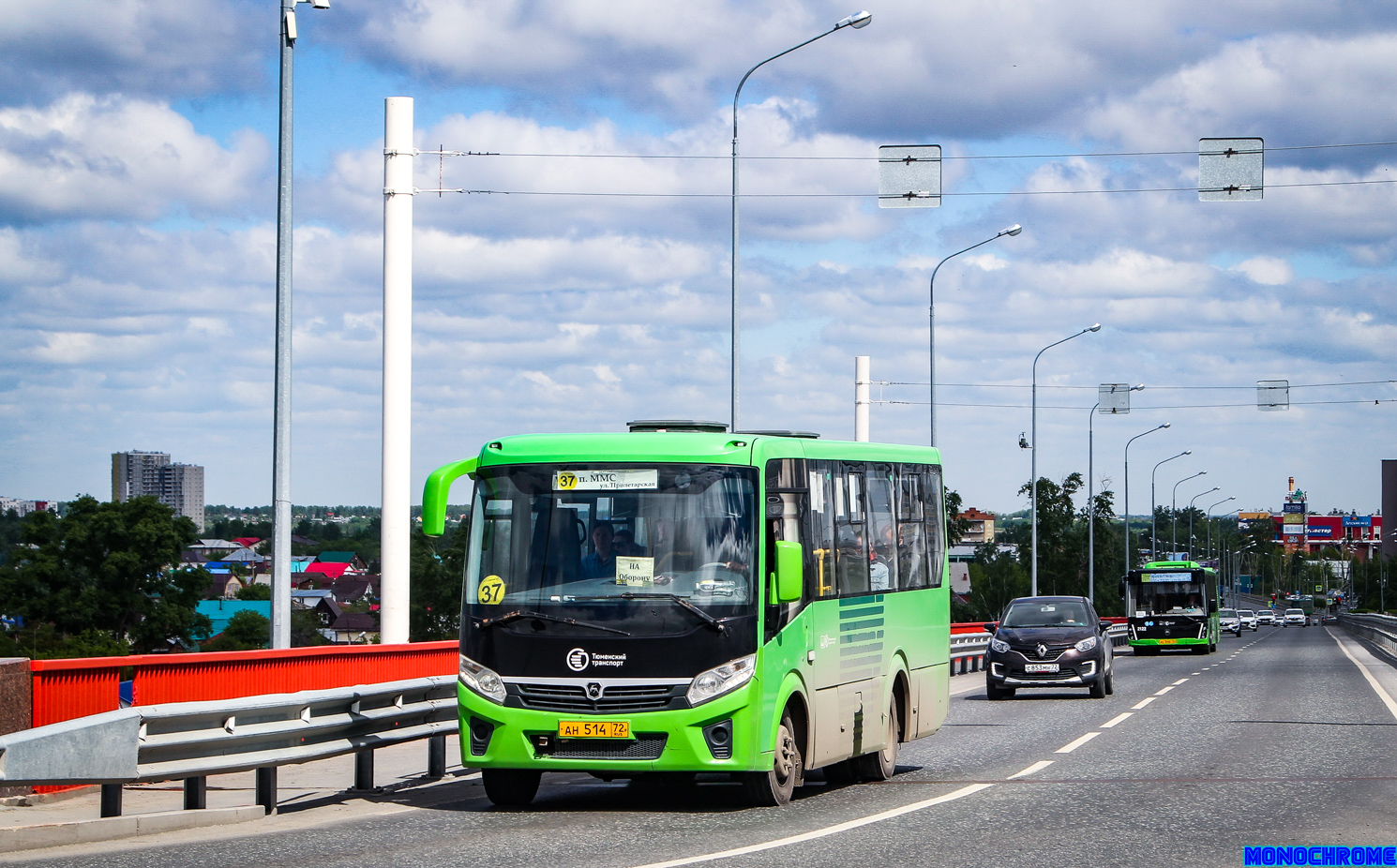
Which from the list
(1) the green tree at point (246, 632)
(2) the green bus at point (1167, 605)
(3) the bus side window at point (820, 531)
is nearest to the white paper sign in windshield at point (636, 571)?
(3) the bus side window at point (820, 531)

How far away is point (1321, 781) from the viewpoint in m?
13.5

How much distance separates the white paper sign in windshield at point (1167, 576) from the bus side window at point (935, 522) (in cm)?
3395

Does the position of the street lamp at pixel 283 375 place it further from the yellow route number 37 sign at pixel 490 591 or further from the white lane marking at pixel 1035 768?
the white lane marking at pixel 1035 768

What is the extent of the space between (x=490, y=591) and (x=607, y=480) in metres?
1.13

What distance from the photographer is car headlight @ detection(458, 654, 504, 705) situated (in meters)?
11.8

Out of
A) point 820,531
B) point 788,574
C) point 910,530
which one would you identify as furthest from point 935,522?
point 788,574

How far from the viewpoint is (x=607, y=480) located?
12117 mm

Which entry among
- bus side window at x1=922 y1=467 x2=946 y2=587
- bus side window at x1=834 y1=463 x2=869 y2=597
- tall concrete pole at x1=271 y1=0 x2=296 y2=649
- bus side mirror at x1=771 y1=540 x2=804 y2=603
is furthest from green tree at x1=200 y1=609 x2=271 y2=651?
bus side mirror at x1=771 y1=540 x2=804 y2=603

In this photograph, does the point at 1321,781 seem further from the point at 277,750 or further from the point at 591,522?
the point at 277,750

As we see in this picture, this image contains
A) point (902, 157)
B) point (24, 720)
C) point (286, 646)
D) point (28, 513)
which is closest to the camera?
point (24, 720)

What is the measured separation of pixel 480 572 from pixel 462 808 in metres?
1.67

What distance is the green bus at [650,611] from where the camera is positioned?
452 inches

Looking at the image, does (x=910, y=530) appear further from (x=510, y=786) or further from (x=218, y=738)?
(x=218, y=738)

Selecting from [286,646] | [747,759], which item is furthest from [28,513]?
[747,759]
